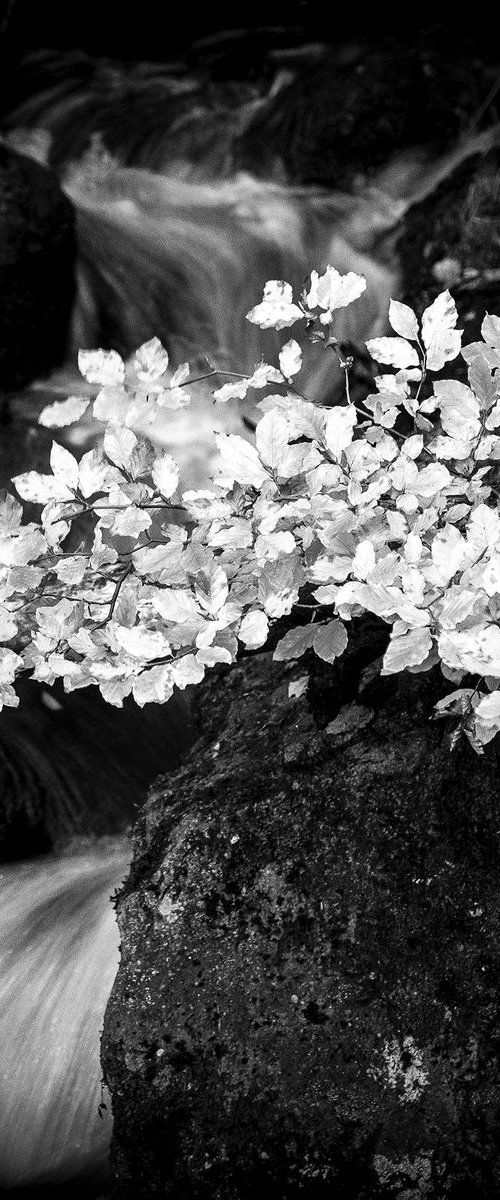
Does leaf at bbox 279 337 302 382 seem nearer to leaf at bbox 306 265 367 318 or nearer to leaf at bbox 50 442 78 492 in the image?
leaf at bbox 306 265 367 318

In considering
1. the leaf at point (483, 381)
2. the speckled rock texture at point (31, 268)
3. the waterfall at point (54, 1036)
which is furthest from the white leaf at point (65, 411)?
the speckled rock texture at point (31, 268)

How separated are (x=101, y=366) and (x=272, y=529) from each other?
1.13 ft

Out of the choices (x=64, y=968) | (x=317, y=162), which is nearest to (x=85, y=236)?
(x=317, y=162)

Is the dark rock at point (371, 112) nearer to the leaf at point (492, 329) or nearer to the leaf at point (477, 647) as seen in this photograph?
the leaf at point (492, 329)

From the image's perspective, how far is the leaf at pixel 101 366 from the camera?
1.51 meters

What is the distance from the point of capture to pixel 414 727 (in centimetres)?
183

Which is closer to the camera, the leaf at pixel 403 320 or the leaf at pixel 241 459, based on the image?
the leaf at pixel 241 459

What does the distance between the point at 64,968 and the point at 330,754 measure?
37.1 inches

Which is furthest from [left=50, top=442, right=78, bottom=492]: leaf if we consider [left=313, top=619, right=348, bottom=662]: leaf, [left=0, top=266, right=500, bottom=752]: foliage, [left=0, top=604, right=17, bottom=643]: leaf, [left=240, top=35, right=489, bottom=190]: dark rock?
[left=240, top=35, right=489, bottom=190]: dark rock

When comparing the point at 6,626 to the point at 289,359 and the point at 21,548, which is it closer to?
the point at 21,548

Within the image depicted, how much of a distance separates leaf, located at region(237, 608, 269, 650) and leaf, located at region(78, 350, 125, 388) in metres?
0.41

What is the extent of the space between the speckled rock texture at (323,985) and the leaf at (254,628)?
43 cm

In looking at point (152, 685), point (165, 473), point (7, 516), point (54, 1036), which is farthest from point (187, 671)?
point (54, 1036)

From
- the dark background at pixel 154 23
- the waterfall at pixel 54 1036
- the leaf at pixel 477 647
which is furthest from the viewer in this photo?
the dark background at pixel 154 23
